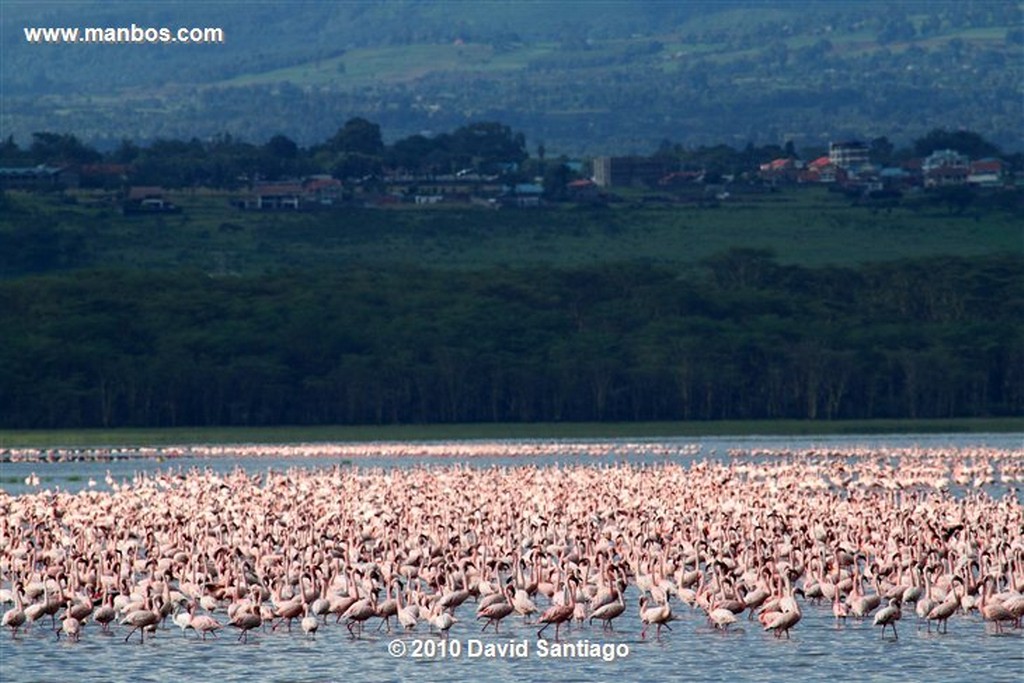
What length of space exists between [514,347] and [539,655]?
346 feet

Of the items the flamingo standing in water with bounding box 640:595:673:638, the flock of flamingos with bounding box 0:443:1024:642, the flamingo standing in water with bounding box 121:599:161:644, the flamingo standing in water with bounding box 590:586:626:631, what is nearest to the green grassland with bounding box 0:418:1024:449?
the flock of flamingos with bounding box 0:443:1024:642

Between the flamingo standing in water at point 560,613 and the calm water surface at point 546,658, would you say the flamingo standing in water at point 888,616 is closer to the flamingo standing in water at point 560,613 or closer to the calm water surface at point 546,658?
the calm water surface at point 546,658

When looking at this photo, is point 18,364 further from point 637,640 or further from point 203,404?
point 637,640

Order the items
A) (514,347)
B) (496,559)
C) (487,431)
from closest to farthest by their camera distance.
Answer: (496,559) → (487,431) → (514,347)

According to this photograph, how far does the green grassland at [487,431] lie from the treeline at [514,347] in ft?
13.7

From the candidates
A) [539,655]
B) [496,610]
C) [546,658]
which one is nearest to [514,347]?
[496,610]

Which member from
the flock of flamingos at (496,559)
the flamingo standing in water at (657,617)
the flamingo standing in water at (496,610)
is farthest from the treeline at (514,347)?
the flamingo standing in water at (496,610)

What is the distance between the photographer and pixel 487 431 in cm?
11694

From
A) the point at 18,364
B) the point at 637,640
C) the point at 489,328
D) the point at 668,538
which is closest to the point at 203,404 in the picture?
the point at 18,364

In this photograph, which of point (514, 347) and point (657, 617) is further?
point (514, 347)

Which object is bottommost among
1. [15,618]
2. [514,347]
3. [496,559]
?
[514,347]

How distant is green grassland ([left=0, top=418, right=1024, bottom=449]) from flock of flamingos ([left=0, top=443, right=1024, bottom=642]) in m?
59.5

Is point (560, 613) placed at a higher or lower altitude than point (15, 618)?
higher

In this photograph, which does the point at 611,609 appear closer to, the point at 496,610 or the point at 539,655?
the point at 496,610
